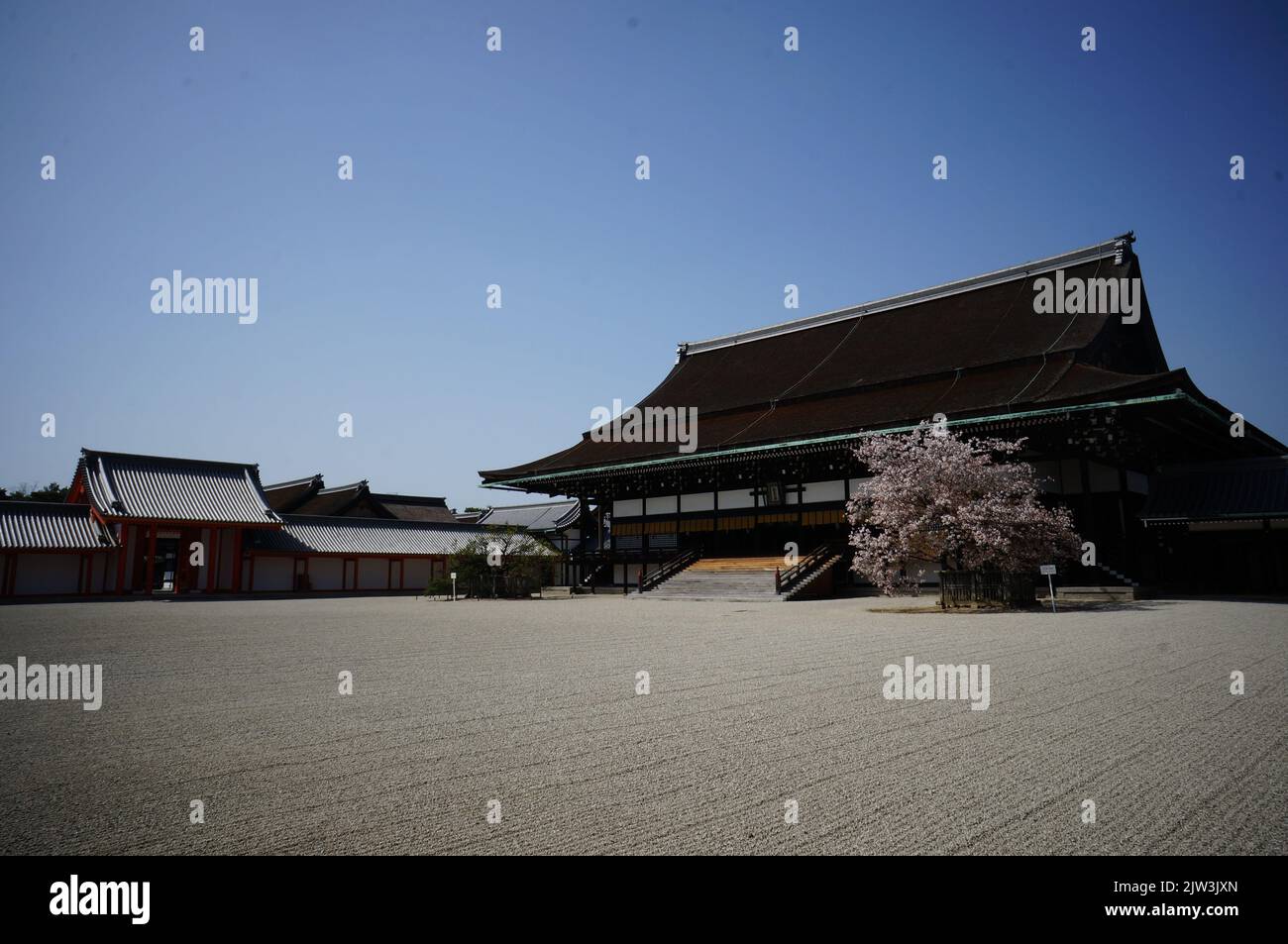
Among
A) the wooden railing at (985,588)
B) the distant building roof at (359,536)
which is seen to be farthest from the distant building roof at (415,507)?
the wooden railing at (985,588)

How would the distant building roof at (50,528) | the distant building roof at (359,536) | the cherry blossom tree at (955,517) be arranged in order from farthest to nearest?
the distant building roof at (359,536) → the distant building roof at (50,528) → the cherry blossom tree at (955,517)

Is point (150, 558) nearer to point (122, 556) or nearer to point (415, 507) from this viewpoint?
point (122, 556)

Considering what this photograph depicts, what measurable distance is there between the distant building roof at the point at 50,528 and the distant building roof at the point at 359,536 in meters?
6.08

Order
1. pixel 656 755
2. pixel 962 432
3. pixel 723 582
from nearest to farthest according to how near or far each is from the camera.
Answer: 1. pixel 656 755
2. pixel 962 432
3. pixel 723 582

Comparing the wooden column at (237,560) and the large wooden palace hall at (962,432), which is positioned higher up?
the large wooden palace hall at (962,432)

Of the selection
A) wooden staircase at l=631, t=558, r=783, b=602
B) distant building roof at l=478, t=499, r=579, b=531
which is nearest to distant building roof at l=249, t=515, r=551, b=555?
distant building roof at l=478, t=499, r=579, b=531

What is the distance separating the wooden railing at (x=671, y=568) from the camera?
26531mm

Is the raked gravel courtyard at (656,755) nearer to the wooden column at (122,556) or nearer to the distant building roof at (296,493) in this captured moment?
the wooden column at (122,556)

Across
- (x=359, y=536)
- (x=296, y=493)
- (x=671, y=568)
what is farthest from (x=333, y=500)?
(x=671, y=568)

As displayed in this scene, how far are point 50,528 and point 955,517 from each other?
33360mm

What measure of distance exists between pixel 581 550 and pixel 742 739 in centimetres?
2868

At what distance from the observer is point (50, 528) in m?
30.2

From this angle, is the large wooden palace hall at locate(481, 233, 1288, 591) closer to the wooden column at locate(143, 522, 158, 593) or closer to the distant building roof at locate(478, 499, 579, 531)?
the distant building roof at locate(478, 499, 579, 531)
